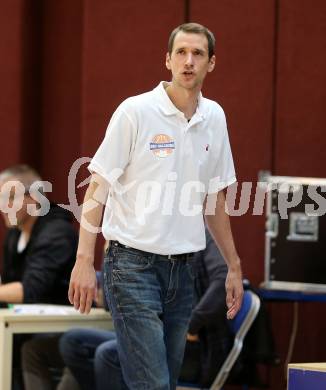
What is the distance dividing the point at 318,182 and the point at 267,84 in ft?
3.86

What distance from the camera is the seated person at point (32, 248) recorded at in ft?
17.8

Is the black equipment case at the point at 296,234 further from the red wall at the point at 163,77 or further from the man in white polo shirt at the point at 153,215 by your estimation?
the man in white polo shirt at the point at 153,215

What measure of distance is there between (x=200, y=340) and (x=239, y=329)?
0.22 meters

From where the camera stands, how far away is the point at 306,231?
5.30m

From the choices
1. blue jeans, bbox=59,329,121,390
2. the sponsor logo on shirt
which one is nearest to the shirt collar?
the sponsor logo on shirt

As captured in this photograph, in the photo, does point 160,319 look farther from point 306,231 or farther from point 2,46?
point 2,46

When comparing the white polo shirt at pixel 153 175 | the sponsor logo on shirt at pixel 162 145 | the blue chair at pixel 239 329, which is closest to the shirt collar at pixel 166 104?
the white polo shirt at pixel 153 175

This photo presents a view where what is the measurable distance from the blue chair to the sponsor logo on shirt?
1.74m

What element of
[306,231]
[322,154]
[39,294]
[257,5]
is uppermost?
[257,5]

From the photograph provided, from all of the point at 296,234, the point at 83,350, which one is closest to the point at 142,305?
the point at 83,350

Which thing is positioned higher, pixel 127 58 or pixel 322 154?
pixel 127 58

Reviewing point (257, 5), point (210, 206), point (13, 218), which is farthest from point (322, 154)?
point (210, 206)

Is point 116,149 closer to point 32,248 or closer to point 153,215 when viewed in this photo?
point 153,215

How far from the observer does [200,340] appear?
4.89 metres
